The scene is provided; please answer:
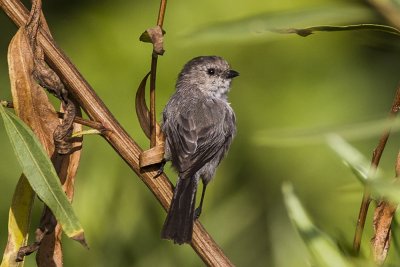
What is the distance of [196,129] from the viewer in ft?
10.8

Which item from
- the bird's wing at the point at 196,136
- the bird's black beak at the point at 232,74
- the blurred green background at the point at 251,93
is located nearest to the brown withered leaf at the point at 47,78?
the blurred green background at the point at 251,93

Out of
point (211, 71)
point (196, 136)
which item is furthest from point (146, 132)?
point (211, 71)

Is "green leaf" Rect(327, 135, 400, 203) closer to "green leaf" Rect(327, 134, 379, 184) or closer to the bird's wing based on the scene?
"green leaf" Rect(327, 134, 379, 184)

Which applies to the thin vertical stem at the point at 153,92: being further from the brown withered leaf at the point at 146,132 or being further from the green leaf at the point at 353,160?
the green leaf at the point at 353,160

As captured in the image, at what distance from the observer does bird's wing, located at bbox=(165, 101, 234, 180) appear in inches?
119

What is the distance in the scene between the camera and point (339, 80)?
Answer: 140 inches

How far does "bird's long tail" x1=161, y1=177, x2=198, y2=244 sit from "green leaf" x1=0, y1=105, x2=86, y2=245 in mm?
361

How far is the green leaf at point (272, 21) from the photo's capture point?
29.5 inches

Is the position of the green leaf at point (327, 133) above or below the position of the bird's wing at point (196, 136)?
above

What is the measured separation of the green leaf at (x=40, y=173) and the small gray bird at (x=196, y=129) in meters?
0.96

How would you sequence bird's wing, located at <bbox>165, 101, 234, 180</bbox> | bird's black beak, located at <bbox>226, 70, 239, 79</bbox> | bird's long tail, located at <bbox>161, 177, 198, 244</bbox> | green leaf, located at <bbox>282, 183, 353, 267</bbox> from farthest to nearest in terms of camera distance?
bird's black beak, located at <bbox>226, 70, 239, 79</bbox>, bird's wing, located at <bbox>165, 101, 234, 180</bbox>, bird's long tail, located at <bbox>161, 177, 198, 244</bbox>, green leaf, located at <bbox>282, 183, 353, 267</bbox>

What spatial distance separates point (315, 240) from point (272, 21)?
35 centimetres

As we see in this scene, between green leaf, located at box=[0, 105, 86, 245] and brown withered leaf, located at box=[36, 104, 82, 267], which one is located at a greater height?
green leaf, located at box=[0, 105, 86, 245]

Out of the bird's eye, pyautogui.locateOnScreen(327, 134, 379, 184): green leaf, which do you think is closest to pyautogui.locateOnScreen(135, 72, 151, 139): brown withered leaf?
pyautogui.locateOnScreen(327, 134, 379, 184): green leaf
